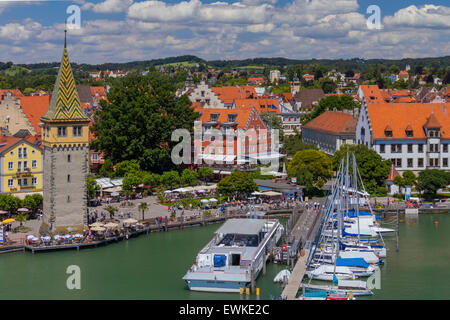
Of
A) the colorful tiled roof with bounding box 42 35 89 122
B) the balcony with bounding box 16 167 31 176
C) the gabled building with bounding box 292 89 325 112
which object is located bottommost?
the balcony with bounding box 16 167 31 176

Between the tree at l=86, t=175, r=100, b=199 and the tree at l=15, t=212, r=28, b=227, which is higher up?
the tree at l=86, t=175, r=100, b=199

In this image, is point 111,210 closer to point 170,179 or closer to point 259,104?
point 170,179

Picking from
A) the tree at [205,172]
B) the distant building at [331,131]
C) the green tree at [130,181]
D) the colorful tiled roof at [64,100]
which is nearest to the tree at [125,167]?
the green tree at [130,181]

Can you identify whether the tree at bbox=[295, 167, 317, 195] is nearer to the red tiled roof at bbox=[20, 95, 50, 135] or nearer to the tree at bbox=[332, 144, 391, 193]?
the tree at bbox=[332, 144, 391, 193]

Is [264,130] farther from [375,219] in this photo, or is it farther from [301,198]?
[375,219]

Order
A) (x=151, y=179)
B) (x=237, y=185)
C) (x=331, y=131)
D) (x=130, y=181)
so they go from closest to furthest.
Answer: (x=237, y=185), (x=130, y=181), (x=151, y=179), (x=331, y=131)

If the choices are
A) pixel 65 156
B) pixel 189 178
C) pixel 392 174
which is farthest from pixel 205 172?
pixel 65 156

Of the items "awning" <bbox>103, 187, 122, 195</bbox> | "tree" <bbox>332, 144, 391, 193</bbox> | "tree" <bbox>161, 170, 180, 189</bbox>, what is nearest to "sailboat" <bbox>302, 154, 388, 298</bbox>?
"tree" <bbox>332, 144, 391, 193</bbox>
